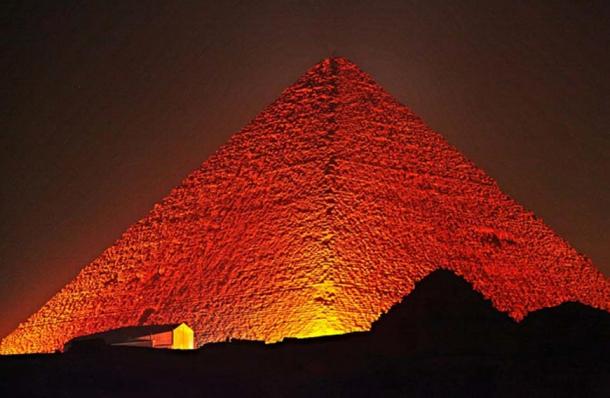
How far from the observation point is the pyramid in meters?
42.7

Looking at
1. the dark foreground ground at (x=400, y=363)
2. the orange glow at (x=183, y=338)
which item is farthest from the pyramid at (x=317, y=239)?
the dark foreground ground at (x=400, y=363)

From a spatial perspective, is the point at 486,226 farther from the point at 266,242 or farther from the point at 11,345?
the point at 11,345

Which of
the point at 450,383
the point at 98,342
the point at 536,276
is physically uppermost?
the point at 536,276

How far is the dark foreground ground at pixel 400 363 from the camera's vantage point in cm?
2348

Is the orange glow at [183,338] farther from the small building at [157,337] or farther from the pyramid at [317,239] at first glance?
the pyramid at [317,239]

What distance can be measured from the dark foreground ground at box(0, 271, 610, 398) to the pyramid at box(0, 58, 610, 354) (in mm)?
13078

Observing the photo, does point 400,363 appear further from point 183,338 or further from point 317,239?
point 317,239

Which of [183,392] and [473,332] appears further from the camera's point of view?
[473,332]

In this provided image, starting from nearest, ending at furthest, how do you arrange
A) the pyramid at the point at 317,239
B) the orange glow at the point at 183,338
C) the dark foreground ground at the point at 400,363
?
the dark foreground ground at the point at 400,363 < the orange glow at the point at 183,338 < the pyramid at the point at 317,239

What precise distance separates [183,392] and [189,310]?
68.4 ft

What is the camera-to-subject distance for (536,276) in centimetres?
5100

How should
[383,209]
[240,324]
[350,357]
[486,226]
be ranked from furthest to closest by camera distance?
[486,226]
[383,209]
[240,324]
[350,357]

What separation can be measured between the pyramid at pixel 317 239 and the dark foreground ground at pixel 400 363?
13078mm

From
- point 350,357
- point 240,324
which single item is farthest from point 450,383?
point 240,324
